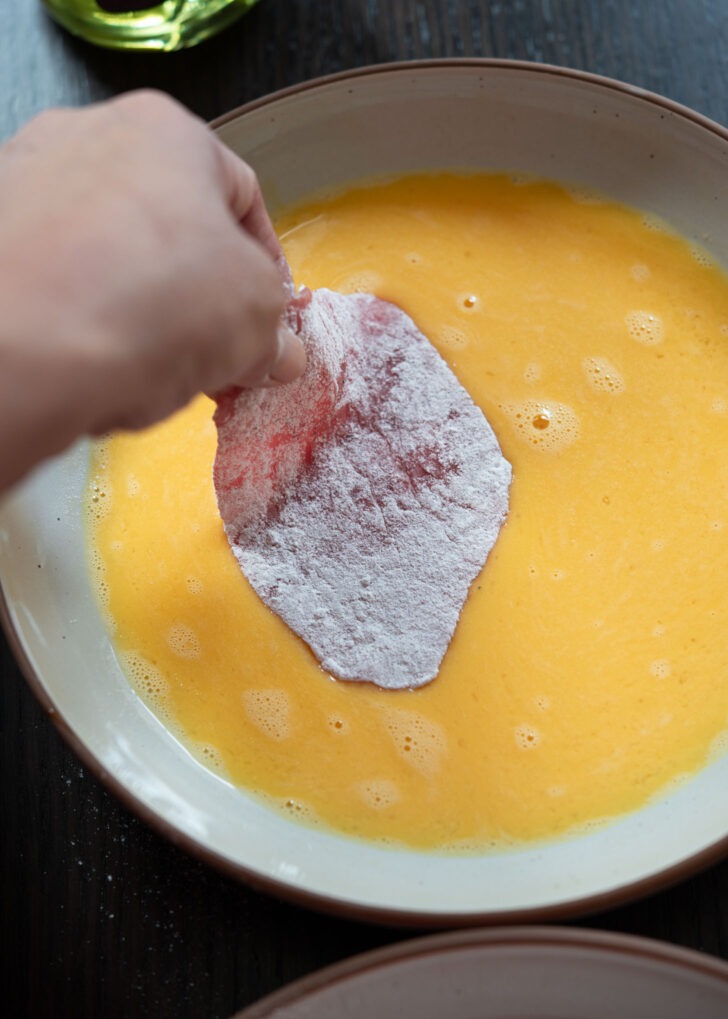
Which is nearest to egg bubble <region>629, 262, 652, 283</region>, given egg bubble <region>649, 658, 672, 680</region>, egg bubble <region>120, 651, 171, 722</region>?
egg bubble <region>649, 658, 672, 680</region>

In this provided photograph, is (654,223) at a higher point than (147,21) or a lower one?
lower

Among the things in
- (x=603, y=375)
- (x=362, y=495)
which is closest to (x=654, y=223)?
(x=603, y=375)

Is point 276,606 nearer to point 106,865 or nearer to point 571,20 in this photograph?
point 106,865

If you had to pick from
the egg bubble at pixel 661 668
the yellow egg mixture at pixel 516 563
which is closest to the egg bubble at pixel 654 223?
the yellow egg mixture at pixel 516 563

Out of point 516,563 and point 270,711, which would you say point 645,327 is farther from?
point 270,711

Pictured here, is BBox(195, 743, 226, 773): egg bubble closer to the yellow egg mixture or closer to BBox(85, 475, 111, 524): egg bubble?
the yellow egg mixture
